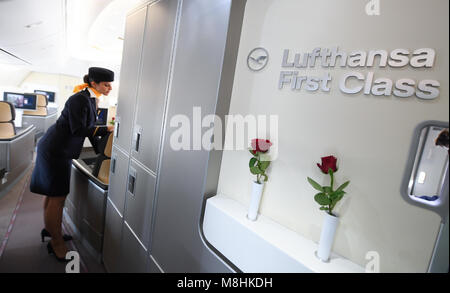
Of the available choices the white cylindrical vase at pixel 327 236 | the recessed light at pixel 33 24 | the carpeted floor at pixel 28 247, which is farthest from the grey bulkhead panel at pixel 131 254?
the recessed light at pixel 33 24

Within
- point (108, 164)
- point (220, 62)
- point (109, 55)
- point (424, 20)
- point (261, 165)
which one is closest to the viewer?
point (424, 20)

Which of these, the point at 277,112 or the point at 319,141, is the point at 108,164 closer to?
the point at 277,112

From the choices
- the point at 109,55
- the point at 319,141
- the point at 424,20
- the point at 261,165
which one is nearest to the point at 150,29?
the point at 261,165

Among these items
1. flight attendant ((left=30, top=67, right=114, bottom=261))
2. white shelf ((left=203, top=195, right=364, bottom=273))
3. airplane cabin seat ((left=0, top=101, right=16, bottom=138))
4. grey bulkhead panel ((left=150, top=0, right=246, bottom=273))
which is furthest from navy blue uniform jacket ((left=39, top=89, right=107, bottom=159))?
airplane cabin seat ((left=0, top=101, right=16, bottom=138))

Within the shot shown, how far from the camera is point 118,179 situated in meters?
2.32

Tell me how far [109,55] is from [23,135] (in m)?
4.62

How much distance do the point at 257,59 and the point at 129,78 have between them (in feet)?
5.24

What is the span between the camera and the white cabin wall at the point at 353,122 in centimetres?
79

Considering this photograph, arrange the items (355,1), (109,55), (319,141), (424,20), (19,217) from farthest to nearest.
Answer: (109,55), (19,217), (319,141), (355,1), (424,20)

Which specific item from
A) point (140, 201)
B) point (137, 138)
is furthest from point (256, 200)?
point (137, 138)

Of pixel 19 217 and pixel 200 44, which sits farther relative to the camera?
pixel 19 217

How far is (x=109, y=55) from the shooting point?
25.6ft

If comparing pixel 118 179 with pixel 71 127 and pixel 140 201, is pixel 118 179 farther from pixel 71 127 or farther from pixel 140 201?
pixel 71 127

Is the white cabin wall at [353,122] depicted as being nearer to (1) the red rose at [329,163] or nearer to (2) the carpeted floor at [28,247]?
(1) the red rose at [329,163]
